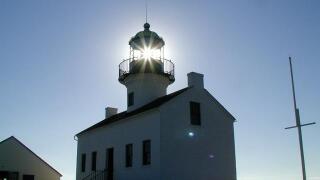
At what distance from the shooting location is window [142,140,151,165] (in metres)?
22.9

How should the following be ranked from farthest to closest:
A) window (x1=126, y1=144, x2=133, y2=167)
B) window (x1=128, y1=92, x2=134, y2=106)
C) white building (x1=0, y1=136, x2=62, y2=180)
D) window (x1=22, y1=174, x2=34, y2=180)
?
window (x1=22, y1=174, x2=34, y2=180) → white building (x1=0, y1=136, x2=62, y2=180) → window (x1=128, y1=92, x2=134, y2=106) → window (x1=126, y1=144, x2=133, y2=167)

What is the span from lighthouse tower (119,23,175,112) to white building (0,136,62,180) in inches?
429

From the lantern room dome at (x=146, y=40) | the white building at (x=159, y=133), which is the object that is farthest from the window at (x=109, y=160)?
the lantern room dome at (x=146, y=40)

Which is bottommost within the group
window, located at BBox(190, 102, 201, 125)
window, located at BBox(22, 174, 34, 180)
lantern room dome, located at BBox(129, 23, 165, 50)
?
window, located at BBox(22, 174, 34, 180)

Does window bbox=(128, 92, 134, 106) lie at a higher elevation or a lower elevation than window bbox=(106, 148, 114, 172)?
higher

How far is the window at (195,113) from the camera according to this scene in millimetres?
23891

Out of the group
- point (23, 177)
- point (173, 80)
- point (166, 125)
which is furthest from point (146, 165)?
point (23, 177)

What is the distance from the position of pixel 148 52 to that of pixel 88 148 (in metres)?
8.08

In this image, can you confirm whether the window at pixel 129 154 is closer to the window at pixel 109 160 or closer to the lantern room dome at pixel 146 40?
the window at pixel 109 160

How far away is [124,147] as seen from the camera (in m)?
25.1

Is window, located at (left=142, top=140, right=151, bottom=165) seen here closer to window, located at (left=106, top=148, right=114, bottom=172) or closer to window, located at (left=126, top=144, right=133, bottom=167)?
window, located at (left=126, top=144, right=133, bottom=167)

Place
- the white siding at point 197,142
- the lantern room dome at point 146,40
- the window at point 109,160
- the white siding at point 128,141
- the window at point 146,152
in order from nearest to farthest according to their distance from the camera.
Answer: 1. the white siding at point 197,142
2. the white siding at point 128,141
3. the window at point 146,152
4. the window at point 109,160
5. the lantern room dome at point 146,40

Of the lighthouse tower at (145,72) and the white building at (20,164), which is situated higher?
the lighthouse tower at (145,72)

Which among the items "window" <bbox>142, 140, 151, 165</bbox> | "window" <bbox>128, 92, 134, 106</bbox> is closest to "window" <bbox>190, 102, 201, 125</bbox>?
"window" <bbox>142, 140, 151, 165</bbox>
